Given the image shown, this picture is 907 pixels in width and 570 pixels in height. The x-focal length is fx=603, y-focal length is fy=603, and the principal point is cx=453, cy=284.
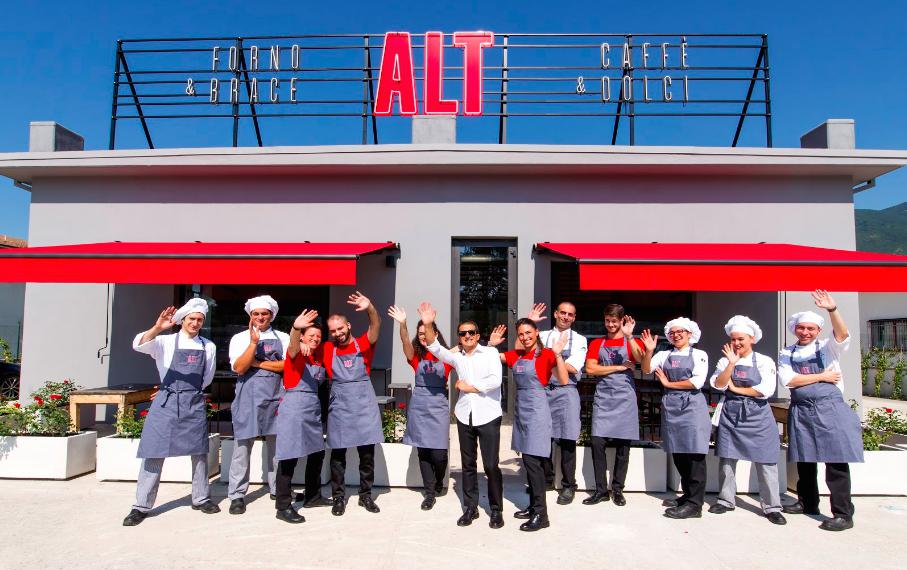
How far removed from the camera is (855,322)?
8.09 meters

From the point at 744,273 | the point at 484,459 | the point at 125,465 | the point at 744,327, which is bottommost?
the point at 125,465

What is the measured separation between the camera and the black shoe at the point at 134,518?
4695 millimetres

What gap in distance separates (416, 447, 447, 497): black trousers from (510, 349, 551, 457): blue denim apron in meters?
0.80

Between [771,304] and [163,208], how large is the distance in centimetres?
863

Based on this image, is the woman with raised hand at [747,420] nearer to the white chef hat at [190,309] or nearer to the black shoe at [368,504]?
the black shoe at [368,504]

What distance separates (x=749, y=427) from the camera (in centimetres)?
498

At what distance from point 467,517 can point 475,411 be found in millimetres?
842

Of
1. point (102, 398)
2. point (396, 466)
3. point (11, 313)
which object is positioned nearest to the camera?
point (396, 466)

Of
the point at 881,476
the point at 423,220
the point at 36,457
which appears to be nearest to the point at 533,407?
the point at 881,476

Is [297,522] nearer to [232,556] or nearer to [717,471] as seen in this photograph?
[232,556]

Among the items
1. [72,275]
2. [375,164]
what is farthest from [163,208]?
[375,164]

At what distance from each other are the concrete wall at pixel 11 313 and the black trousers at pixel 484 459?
21.3 meters

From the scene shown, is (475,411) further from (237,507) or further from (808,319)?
(808,319)

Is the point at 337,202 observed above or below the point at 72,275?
above
